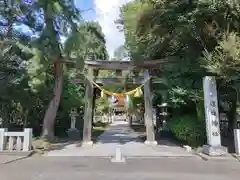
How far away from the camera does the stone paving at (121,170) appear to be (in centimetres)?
→ 800

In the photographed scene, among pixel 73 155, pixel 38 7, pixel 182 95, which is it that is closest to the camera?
pixel 73 155

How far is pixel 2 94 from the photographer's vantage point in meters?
15.2

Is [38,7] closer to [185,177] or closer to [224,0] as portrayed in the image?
[224,0]

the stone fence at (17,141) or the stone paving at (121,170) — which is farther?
the stone fence at (17,141)

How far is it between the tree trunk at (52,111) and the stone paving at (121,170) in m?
6.49

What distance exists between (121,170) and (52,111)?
366 inches

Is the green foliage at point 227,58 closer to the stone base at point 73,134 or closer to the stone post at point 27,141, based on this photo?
the stone post at point 27,141

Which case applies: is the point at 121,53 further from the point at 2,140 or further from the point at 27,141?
the point at 2,140

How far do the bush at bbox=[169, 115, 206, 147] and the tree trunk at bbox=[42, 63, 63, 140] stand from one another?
638 cm

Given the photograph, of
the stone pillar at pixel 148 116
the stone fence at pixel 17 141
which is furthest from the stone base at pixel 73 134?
the stone fence at pixel 17 141

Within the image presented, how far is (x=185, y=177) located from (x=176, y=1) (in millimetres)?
7930

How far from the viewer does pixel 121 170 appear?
9117 millimetres

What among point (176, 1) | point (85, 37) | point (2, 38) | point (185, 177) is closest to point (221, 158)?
point (185, 177)

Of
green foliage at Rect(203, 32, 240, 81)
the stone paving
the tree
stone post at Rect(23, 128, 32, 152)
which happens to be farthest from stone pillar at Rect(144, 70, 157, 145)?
the tree
